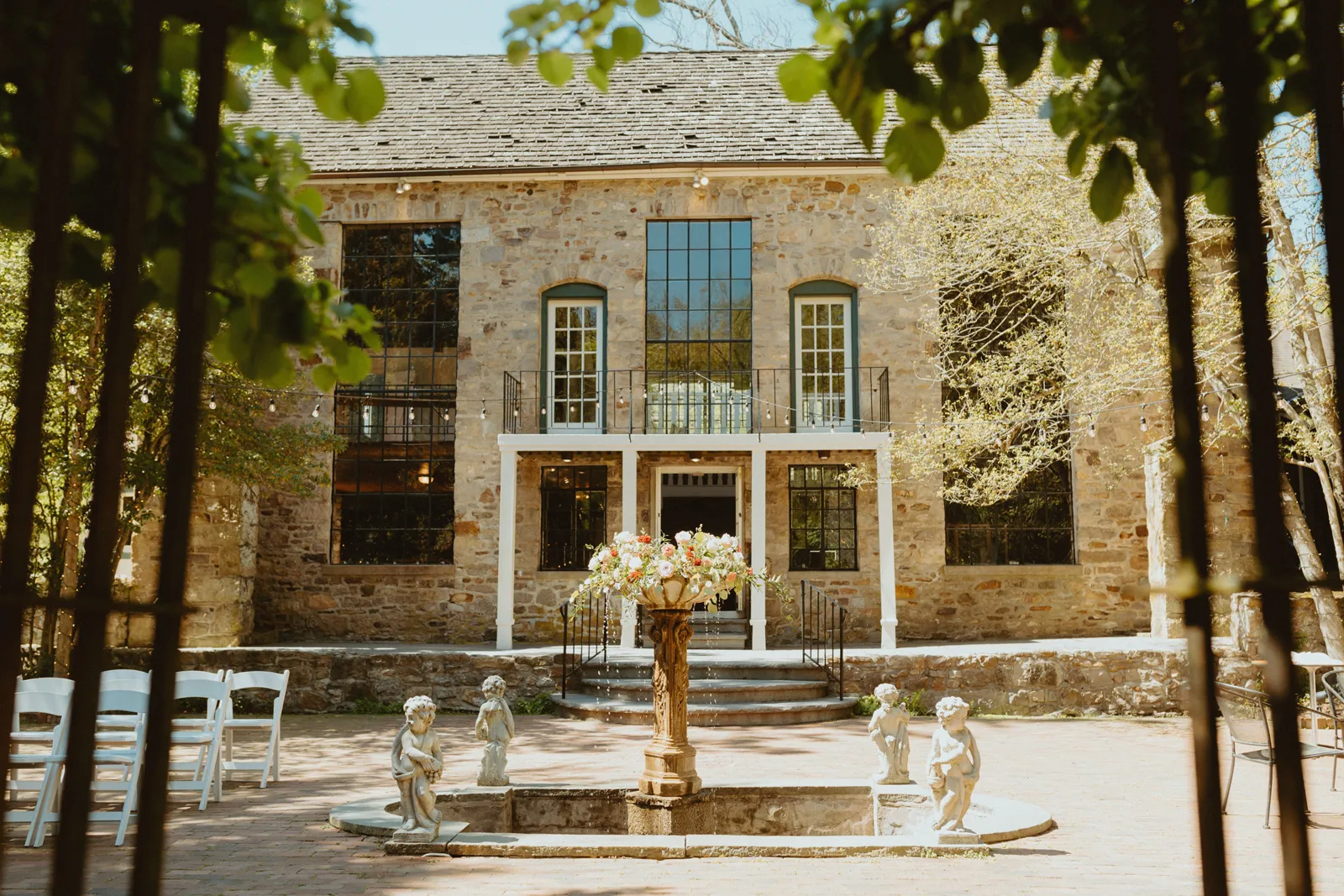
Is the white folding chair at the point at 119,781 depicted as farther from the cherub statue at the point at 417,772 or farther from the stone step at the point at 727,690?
the stone step at the point at 727,690

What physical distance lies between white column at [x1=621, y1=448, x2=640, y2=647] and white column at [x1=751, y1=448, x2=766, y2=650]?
152cm

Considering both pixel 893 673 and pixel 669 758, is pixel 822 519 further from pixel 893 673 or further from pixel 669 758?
pixel 669 758

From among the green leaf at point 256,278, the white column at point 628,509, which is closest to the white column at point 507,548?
the white column at point 628,509

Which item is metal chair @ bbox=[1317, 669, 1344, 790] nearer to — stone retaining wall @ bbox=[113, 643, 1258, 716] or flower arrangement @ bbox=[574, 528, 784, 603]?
stone retaining wall @ bbox=[113, 643, 1258, 716]

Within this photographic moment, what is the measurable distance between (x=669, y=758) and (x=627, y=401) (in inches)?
337

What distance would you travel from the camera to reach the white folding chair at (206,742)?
6.75 m

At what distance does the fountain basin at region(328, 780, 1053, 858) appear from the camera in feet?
18.2

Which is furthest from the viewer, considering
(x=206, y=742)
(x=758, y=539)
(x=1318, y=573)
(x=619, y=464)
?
(x=619, y=464)

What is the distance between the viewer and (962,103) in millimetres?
1952

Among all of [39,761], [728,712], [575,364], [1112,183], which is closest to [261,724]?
[39,761]

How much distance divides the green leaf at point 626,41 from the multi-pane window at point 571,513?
12743mm

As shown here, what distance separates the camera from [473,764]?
337 inches

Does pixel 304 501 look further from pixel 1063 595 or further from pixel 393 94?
pixel 1063 595

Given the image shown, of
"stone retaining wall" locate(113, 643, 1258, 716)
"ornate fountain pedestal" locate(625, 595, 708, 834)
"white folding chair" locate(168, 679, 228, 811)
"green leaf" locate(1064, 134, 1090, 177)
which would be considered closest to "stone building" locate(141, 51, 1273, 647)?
"stone retaining wall" locate(113, 643, 1258, 716)
